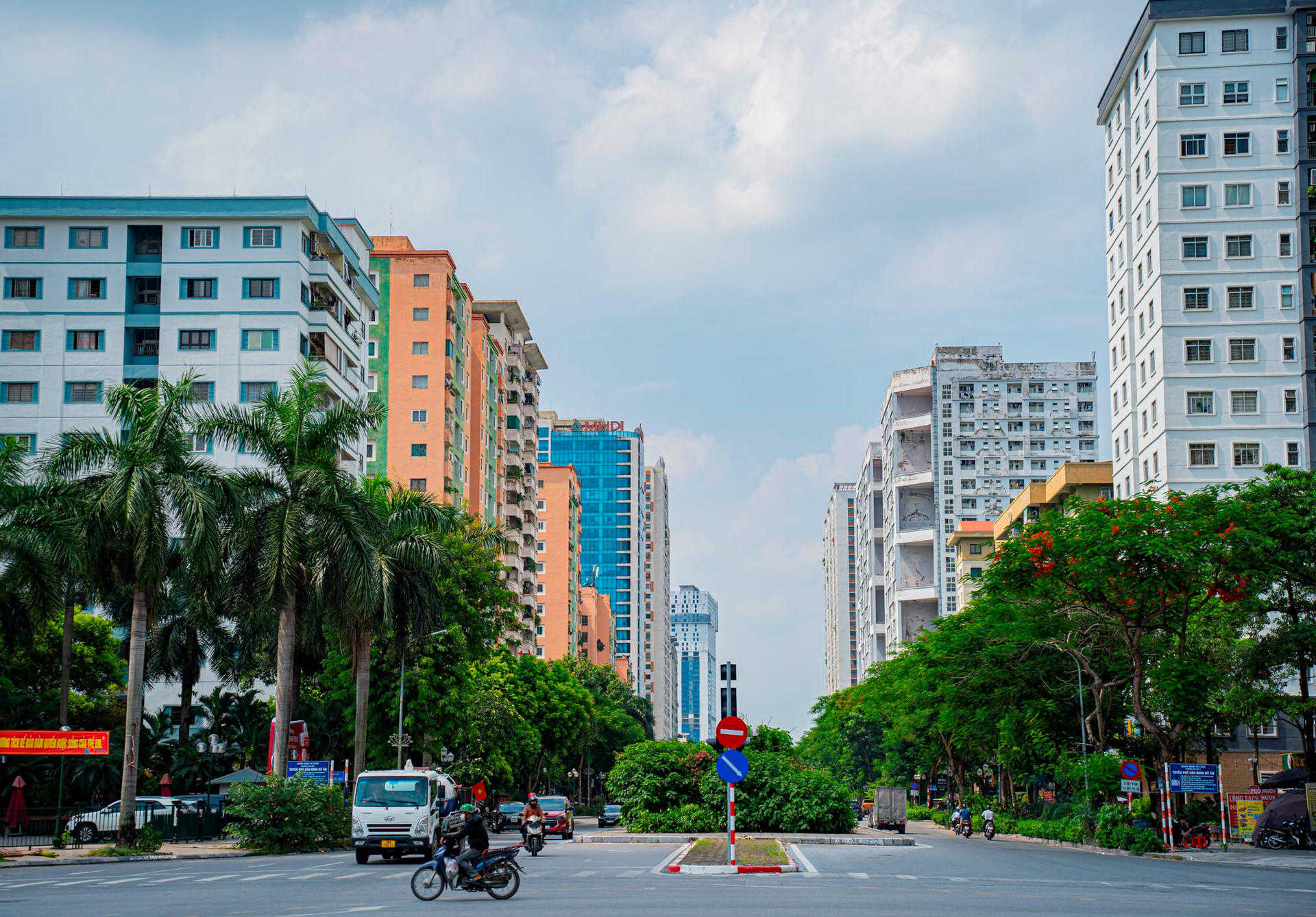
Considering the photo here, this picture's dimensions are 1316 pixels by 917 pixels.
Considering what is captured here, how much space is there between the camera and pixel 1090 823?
160 feet

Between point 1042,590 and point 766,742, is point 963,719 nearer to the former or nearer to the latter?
point 766,742

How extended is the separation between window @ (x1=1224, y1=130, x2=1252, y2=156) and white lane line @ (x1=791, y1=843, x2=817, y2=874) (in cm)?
5012

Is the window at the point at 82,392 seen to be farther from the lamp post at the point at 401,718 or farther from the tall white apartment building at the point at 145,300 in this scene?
the lamp post at the point at 401,718

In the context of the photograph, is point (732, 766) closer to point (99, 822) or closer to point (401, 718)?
point (99, 822)

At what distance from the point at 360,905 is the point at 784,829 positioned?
33.3m

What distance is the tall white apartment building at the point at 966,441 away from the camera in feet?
475

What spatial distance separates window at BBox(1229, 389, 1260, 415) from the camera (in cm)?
7225

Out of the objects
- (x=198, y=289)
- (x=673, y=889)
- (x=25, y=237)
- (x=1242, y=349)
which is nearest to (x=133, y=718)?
(x=673, y=889)

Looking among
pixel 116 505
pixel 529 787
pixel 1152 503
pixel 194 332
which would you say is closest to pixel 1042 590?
pixel 1152 503

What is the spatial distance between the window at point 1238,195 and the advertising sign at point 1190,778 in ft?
136

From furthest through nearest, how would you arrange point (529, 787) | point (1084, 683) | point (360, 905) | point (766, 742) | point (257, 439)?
point (529, 787) → point (1084, 683) → point (766, 742) → point (257, 439) → point (360, 905)

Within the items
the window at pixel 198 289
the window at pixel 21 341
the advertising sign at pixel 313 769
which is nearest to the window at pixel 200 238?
the window at pixel 198 289

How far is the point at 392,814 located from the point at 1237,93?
62771 millimetres

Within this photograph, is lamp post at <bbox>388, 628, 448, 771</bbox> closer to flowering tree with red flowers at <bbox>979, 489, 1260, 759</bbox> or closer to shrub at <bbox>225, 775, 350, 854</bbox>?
shrub at <bbox>225, 775, 350, 854</bbox>
